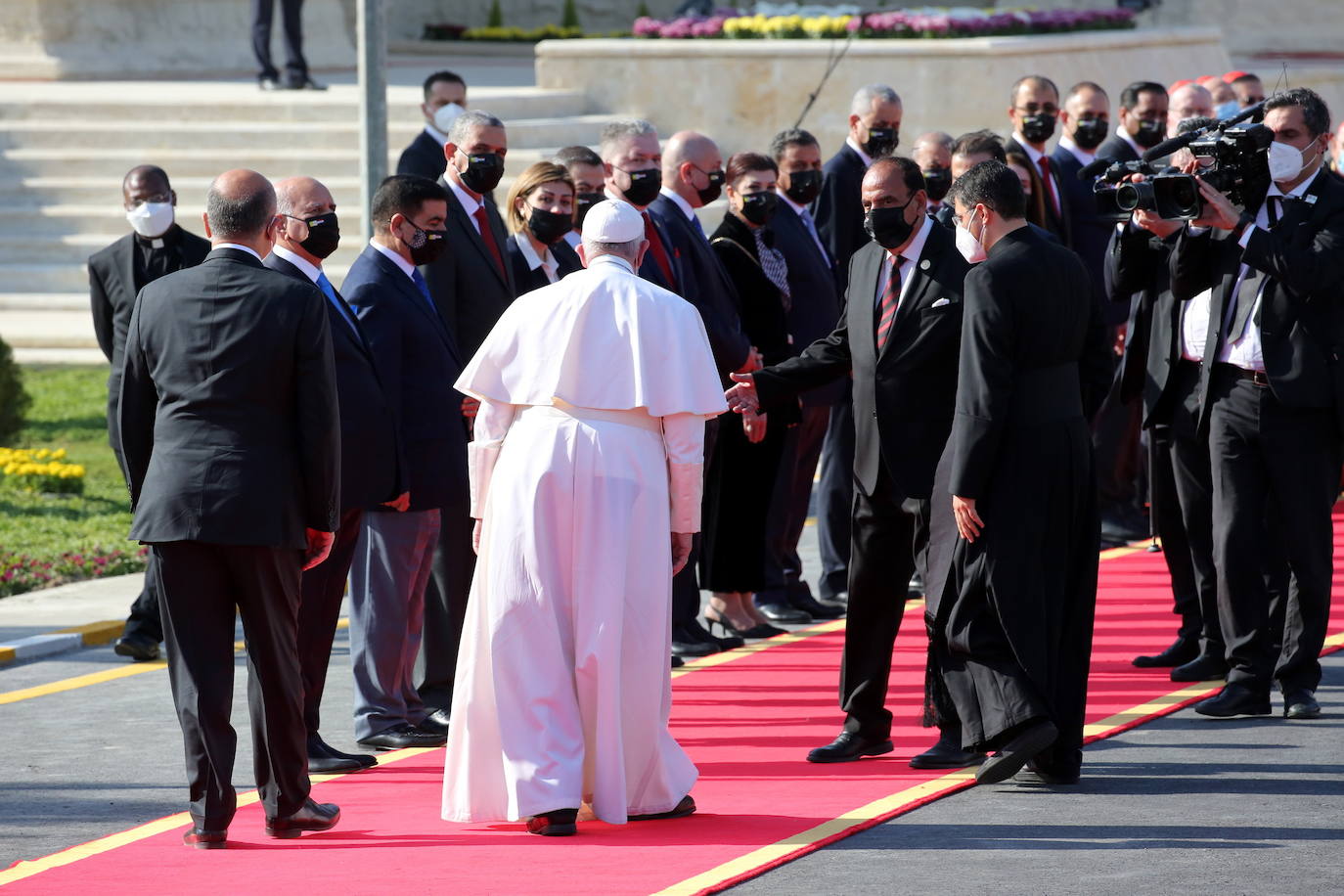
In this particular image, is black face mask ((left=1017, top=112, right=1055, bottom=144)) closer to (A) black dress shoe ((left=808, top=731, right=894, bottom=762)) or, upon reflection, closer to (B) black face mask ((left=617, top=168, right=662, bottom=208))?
(B) black face mask ((left=617, top=168, right=662, bottom=208))

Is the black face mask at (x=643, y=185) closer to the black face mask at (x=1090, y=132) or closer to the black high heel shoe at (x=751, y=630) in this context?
the black high heel shoe at (x=751, y=630)

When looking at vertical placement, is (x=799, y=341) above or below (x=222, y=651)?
above

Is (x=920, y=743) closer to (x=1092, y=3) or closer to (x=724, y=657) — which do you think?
(x=724, y=657)

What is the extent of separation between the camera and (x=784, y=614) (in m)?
11.2

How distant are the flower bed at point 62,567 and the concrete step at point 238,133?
31.6ft

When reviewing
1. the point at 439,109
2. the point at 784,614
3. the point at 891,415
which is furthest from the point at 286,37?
the point at 891,415

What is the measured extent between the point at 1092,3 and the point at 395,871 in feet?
85.4

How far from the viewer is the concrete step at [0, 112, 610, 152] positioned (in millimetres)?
21891

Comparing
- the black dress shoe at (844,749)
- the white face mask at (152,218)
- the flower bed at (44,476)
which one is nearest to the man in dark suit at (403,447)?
the black dress shoe at (844,749)

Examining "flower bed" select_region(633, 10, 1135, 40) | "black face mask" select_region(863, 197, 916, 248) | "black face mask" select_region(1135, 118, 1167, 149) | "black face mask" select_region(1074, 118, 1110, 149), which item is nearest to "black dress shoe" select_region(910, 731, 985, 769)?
"black face mask" select_region(863, 197, 916, 248)

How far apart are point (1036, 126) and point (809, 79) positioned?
922 cm

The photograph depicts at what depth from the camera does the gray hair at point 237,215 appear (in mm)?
7090

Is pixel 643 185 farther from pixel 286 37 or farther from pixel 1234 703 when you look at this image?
pixel 286 37

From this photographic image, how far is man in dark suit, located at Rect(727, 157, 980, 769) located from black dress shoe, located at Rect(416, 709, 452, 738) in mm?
1506
